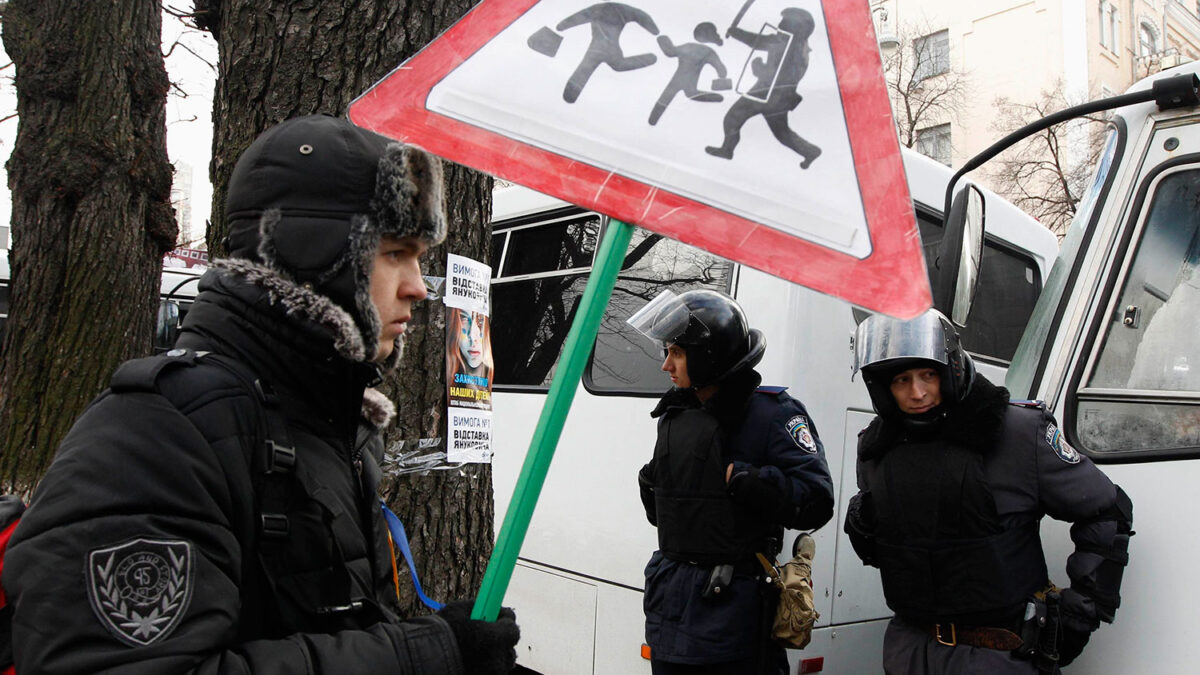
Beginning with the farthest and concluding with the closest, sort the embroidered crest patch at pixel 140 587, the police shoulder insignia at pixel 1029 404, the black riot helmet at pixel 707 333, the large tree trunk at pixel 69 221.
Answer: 1. the large tree trunk at pixel 69 221
2. the black riot helmet at pixel 707 333
3. the police shoulder insignia at pixel 1029 404
4. the embroidered crest patch at pixel 140 587

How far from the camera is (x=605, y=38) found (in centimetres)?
141

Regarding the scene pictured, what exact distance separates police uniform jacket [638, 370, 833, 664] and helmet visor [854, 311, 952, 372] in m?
0.48

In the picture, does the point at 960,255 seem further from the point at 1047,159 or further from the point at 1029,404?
the point at 1047,159

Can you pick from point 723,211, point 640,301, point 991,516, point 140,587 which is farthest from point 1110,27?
point 140,587

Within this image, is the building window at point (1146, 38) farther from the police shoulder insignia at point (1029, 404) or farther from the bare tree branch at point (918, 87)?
the police shoulder insignia at point (1029, 404)

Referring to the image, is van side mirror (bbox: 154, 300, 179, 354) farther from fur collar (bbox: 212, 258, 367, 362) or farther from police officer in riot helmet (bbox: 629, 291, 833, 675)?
fur collar (bbox: 212, 258, 367, 362)

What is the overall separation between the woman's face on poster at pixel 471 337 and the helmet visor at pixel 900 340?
136 cm

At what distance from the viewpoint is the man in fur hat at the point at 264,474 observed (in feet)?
3.55

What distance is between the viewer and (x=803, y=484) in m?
3.36

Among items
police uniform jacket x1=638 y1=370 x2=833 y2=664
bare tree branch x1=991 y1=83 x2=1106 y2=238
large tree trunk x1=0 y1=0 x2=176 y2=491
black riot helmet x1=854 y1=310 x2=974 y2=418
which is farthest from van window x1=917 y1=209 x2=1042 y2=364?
bare tree branch x1=991 y1=83 x2=1106 y2=238

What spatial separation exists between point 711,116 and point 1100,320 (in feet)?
7.11

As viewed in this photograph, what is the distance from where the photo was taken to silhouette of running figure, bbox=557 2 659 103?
1.39 meters

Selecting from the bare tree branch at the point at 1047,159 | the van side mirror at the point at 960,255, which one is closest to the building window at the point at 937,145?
the bare tree branch at the point at 1047,159

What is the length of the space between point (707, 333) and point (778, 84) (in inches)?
88.5
